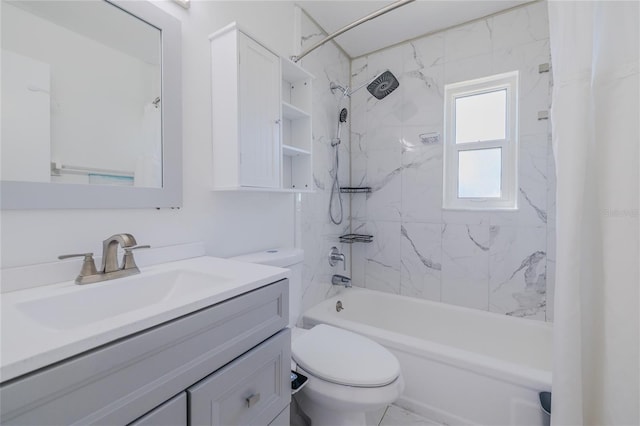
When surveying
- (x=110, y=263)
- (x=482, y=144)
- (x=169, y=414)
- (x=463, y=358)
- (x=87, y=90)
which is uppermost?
(x=482, y=144)

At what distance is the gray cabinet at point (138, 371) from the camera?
436 millimetres

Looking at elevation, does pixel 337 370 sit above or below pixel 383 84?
below

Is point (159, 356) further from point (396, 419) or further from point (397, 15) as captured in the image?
point (397, 15)

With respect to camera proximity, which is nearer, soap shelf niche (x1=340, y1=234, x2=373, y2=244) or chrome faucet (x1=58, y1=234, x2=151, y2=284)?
chrome faucet (x1=58, y1=234, x2=151, y2=284)

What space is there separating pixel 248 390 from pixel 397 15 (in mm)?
2387

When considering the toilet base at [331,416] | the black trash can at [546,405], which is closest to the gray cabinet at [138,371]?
the toilet base at [331,416]

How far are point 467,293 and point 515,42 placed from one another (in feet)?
5.90

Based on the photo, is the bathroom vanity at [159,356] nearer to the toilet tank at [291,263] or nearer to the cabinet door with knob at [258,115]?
the toilet tank at [291,263]

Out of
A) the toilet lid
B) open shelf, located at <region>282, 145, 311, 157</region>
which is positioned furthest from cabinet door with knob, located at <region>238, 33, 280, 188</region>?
the toilet lid

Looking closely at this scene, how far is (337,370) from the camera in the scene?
1129 mm

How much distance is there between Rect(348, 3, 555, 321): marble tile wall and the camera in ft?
6.07

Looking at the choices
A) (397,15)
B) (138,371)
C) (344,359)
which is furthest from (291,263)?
(397,15)

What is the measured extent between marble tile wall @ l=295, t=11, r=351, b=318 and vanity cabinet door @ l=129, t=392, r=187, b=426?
4.15ft

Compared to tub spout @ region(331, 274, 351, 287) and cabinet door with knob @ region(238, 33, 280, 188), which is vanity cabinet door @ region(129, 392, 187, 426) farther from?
tub spout @ region(331, 274, 351, 287)
